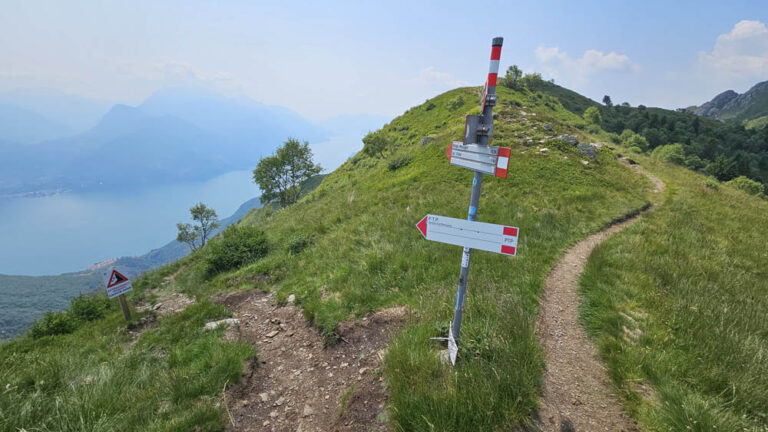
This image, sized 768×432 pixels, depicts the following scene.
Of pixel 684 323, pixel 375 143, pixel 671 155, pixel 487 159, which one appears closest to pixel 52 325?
pixel 487 159

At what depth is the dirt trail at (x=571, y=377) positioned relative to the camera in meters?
3.73

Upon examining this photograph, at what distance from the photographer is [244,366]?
5.72m

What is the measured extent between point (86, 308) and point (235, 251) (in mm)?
5045

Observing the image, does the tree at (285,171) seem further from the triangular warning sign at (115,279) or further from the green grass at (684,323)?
the green grass at (684,323)

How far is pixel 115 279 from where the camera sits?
8.39 metres

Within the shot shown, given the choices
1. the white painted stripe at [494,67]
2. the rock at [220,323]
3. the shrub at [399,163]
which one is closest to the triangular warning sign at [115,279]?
the rock at [220,323]

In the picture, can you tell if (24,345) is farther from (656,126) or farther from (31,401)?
(656,126)

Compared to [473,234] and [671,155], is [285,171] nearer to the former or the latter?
[473,234]

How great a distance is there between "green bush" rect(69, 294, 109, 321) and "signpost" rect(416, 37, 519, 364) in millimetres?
12363

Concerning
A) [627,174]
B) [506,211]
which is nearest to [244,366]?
[506,211]

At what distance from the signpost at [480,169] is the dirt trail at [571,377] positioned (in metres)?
2.21

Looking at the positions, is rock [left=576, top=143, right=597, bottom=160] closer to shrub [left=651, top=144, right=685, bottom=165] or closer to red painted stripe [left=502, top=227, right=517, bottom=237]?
red painted stripe [left=502, top=227, right=517, bottom=237]

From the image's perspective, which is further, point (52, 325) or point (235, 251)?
point (235, 251)

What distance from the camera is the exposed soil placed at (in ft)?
14.4
